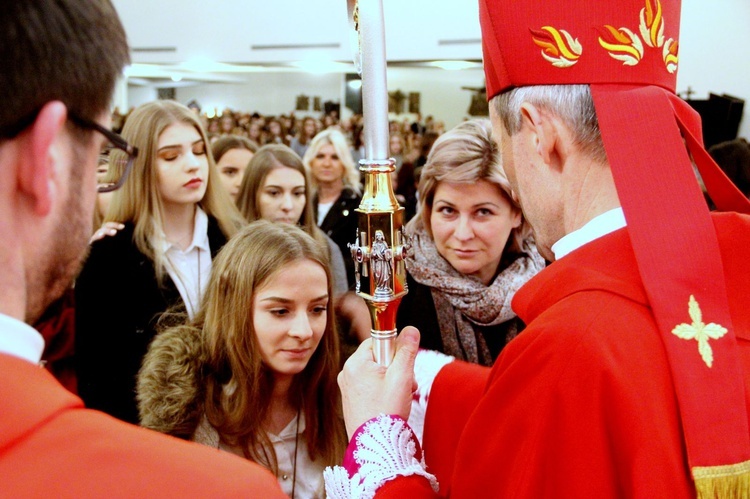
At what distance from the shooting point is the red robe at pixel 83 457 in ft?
2.43

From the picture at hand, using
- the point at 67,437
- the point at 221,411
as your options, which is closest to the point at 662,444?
the point at 67,437

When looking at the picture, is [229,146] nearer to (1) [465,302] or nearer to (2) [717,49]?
(1) [465,302]

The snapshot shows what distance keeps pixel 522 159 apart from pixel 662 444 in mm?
566

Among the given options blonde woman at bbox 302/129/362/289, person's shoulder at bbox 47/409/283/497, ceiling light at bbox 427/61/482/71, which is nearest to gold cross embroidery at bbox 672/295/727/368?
person's shoulder at bbox 47/409/283/497

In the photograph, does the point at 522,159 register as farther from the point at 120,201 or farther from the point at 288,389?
the point at 120,201

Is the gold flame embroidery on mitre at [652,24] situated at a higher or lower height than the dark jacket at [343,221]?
higher

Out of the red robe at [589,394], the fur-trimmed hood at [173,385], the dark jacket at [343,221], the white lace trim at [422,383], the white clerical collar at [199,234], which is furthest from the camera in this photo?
the dark jacket at [343,221]

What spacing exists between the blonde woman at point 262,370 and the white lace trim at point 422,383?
37cm

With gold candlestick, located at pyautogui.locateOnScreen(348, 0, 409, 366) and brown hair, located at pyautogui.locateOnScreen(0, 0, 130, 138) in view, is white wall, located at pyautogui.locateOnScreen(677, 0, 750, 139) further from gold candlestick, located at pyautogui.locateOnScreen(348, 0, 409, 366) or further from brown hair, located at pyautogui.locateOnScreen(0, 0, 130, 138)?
brown hair, located at pyautogui.locateOnScreen(0, 0, 130, 138)

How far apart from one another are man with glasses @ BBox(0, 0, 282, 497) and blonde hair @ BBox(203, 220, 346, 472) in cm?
136

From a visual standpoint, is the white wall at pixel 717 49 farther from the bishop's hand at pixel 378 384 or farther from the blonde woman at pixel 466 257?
the bishop's hand at pixel 378 384

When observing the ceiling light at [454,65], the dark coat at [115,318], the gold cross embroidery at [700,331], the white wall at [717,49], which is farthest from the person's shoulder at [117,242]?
the ceiling light at [454,65]

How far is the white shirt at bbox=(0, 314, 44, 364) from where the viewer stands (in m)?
0.78

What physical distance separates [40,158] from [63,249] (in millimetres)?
115
